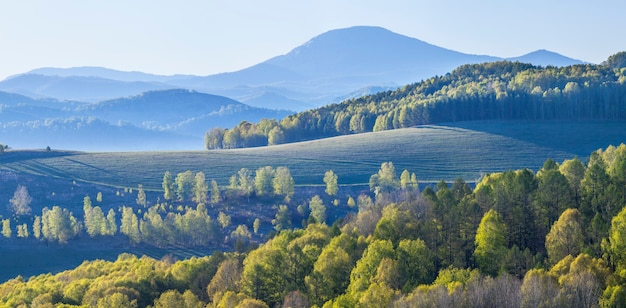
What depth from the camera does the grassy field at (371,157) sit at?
16762 centimetres

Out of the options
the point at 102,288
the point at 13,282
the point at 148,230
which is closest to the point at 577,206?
the point at 102,288

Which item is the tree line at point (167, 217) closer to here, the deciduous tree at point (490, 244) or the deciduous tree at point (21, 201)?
the deciduous tree at point (21, 201)

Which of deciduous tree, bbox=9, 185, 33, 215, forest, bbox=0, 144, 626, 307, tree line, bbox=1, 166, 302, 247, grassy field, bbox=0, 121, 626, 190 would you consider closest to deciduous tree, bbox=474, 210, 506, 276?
forest, bbox=0, 144, 626, 307

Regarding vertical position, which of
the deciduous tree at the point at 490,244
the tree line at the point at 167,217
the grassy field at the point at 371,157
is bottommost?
the tree line at the point at 167,217

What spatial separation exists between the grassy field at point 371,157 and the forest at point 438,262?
79016 millimetres

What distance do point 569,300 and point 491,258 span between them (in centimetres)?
1445

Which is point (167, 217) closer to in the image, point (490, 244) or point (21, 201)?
point (21, 201)

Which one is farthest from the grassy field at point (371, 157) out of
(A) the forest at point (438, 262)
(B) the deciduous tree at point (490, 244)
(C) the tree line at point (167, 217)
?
(B) the deciduous tree at point (490, 244)

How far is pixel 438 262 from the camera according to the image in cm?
6969

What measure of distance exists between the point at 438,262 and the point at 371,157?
112577 mm

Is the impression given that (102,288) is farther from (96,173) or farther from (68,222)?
(96,173)

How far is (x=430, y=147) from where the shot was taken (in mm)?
186000

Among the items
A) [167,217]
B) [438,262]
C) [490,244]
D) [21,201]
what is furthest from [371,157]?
[490,244]

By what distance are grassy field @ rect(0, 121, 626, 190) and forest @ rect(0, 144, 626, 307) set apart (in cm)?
7902
